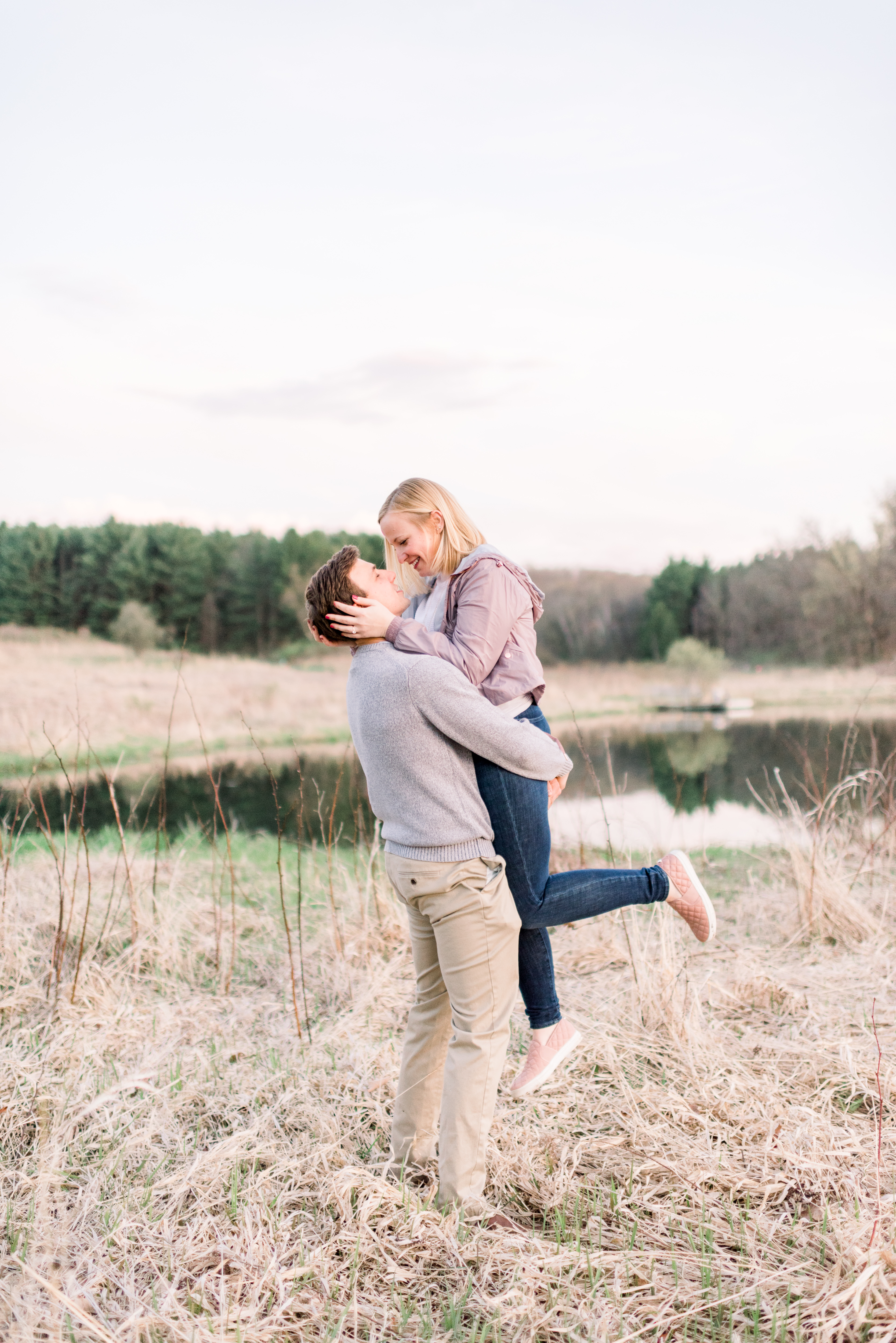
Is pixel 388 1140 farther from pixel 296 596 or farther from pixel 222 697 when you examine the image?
pixel 296 596

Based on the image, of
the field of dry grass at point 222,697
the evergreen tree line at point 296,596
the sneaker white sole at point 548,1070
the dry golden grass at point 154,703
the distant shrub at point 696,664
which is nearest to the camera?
the sneaker white sole at point 548,1070

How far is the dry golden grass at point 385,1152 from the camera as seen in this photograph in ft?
5.65

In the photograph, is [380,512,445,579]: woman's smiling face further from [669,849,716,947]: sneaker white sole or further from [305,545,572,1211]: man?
[669,849,716,947]: sneaker white sole

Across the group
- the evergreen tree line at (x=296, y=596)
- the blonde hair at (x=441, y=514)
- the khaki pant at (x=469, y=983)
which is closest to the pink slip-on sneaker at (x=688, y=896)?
the khaki pant at (x=469, y=983)

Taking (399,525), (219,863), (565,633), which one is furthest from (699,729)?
(565,633)

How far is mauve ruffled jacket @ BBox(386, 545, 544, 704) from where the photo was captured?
2.07m

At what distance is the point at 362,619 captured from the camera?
198cm

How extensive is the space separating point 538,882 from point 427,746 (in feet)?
1.71

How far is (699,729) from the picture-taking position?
62.8 ft

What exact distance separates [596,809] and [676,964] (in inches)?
173

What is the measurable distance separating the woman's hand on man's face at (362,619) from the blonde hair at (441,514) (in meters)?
0.28

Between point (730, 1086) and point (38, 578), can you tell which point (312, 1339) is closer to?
point (730, 1086)

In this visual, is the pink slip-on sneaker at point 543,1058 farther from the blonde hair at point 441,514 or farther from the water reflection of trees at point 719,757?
the water reflection of trees at point 719,757

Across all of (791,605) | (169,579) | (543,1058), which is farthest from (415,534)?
(169,579)
